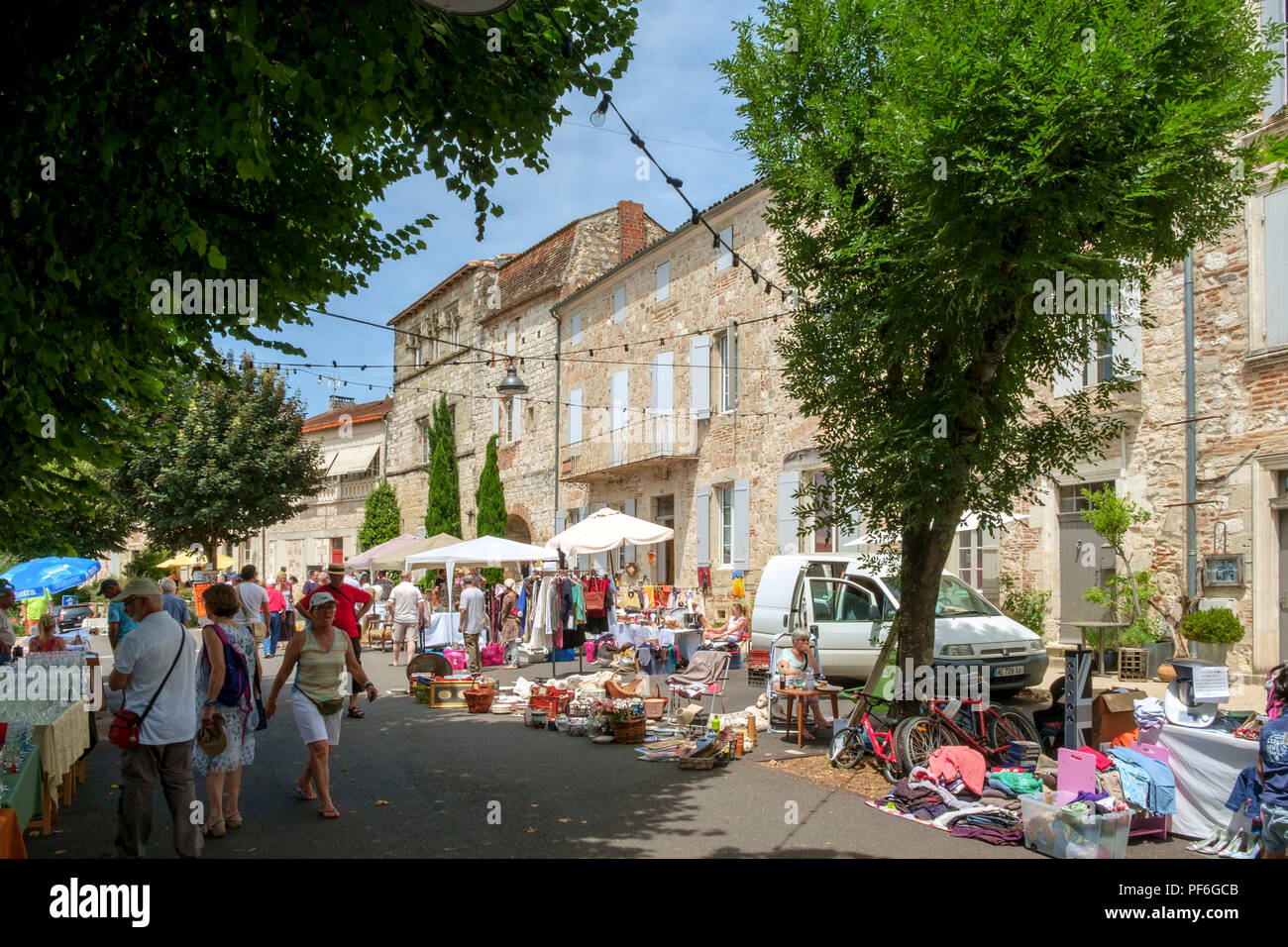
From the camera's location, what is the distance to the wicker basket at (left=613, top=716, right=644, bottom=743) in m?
10.3

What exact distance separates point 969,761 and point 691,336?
54.4 feet

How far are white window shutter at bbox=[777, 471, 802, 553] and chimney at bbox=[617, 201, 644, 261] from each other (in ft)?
39.2

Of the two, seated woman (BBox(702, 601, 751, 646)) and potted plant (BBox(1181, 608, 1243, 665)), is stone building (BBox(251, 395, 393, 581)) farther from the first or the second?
potted plant (BBox(1181, 608, 1243, 665))

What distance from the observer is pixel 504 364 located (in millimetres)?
32219

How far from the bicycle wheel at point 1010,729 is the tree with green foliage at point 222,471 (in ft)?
78.5

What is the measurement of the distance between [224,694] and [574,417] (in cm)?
2222

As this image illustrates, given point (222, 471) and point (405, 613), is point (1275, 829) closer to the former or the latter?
point (405, 613)

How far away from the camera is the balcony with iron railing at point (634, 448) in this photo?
23.2 meters

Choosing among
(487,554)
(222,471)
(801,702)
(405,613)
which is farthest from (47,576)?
(801,702)

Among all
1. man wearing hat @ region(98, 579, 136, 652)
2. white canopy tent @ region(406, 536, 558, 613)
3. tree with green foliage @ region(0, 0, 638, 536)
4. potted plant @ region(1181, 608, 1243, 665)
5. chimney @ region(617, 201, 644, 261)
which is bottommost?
potted plant @ region(1181, 608, 1243, 665)

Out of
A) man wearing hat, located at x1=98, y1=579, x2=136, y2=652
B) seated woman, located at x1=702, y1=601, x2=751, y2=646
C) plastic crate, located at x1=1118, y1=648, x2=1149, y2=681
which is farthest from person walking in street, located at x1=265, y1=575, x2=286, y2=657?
plastic crate, located at x1=1118, y1=648, x2=1149, y2=681

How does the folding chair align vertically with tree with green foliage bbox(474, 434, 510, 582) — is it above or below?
below

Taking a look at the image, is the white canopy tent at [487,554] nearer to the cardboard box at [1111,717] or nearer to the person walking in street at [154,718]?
the cardboard box at [1111,717]
